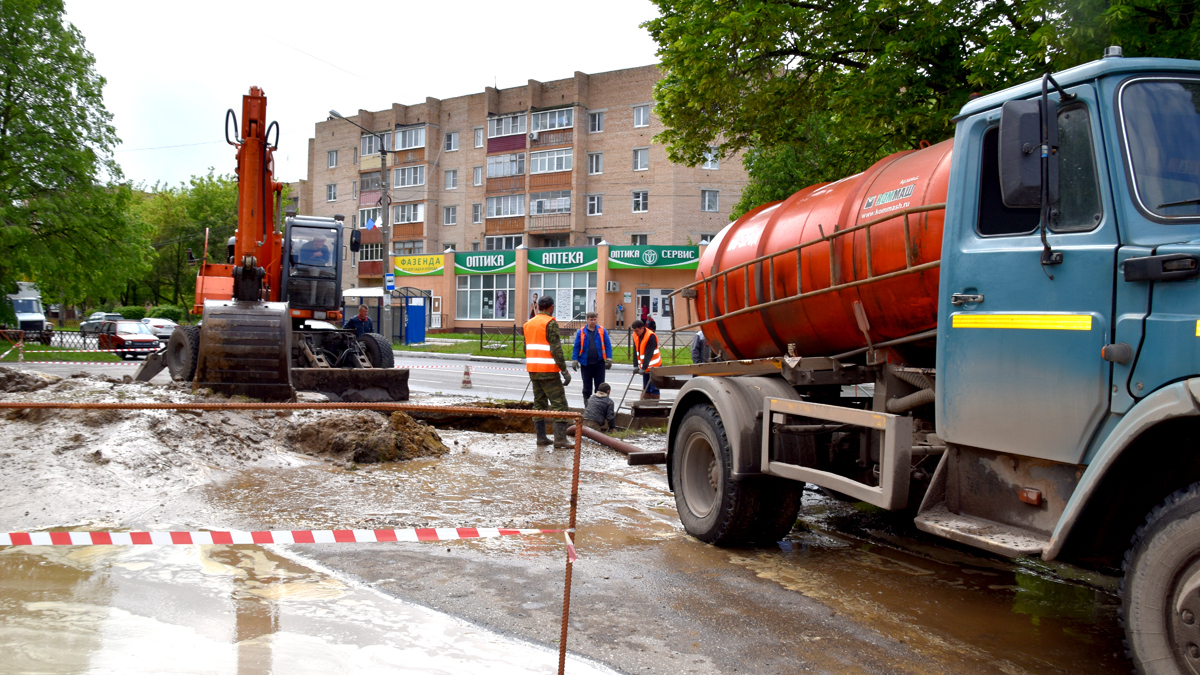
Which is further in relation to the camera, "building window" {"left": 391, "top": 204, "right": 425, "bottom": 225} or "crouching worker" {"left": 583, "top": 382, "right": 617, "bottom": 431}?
"building window" {"left": 391, "top": 204, "right": 425, "bottom": 225}

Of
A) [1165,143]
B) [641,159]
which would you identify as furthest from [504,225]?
[1165,143]

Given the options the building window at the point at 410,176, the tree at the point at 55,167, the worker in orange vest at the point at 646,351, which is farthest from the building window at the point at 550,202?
the worker in orange vest at the point at 646,351

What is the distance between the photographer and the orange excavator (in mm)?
10180

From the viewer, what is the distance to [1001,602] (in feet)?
16.1

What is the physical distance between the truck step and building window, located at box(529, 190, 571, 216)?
46.5 m

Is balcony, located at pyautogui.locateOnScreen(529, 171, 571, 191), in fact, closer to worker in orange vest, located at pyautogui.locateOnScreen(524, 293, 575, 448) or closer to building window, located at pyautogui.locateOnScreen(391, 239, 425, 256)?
building window, located at pyautogui.locateOnScreen(391, 239, 425, 256)

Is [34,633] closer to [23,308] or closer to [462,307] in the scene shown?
[23,308]

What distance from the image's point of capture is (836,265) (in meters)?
5.55

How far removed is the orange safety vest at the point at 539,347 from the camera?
35.2 feet

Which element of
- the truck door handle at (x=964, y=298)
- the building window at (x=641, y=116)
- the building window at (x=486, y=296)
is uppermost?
the building window at (x=641, y=116)

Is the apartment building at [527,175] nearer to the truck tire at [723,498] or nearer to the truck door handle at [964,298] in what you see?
the truck tire at [723,498]

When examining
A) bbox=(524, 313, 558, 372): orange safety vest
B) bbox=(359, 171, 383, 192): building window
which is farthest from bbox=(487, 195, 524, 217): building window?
bbox=(524, 313, 558, 372): orange safety vest

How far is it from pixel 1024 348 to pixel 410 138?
187 feet

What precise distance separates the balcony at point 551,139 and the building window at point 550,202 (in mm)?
2775
